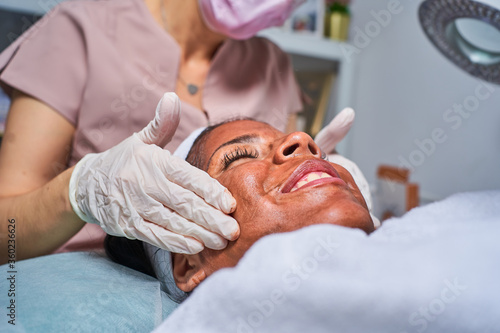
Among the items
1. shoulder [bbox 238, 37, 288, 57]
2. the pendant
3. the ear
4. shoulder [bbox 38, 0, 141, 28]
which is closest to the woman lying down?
the ear

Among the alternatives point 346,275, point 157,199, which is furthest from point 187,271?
point 346,275

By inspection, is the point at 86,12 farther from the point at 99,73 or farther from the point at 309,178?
the point at 309,178

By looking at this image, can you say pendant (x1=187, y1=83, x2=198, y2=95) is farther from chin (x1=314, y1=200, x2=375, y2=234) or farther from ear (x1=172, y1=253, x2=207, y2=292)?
chin (x1=314, y1=200, x2=375, y2=234)

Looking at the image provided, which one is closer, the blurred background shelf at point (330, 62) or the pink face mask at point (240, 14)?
the pink face mask at point (240, 14)

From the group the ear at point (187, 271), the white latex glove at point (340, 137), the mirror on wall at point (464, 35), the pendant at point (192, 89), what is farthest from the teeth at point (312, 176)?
the pendant at point (192, 89)

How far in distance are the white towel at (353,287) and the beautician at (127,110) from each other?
192 mm

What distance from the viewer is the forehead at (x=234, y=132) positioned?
97 cm

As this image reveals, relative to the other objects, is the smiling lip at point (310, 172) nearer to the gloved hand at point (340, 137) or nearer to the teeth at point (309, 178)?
the teeth at point (309, 178)

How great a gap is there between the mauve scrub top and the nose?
47 cm

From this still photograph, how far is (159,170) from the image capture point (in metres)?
0.85

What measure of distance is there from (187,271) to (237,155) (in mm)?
267

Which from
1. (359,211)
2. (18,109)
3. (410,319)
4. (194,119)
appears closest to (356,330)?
(410,319)

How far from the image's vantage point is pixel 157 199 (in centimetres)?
86

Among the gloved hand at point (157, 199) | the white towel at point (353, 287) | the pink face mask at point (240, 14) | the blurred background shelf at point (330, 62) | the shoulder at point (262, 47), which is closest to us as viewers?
the white towel at point (353, 287)
